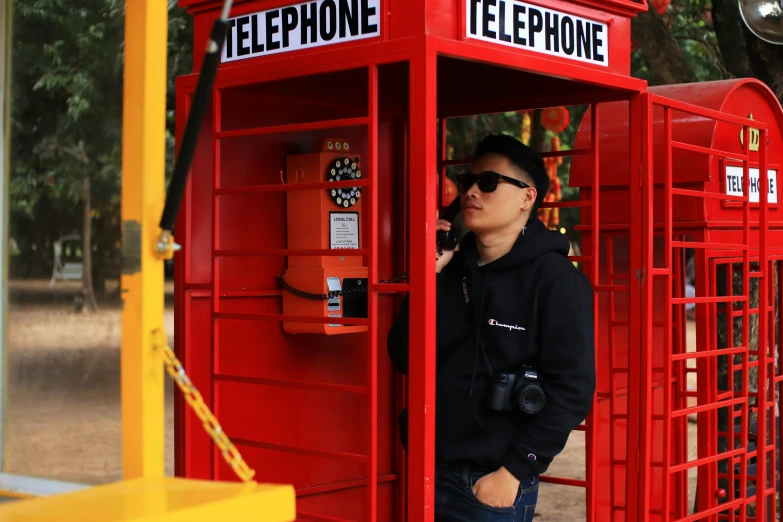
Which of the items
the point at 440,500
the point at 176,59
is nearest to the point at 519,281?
the point at 440,500

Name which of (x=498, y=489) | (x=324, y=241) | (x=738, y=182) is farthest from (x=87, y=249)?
(x=738, y=182)

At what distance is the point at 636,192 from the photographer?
3.99 meters

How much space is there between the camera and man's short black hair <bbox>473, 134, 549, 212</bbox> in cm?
386

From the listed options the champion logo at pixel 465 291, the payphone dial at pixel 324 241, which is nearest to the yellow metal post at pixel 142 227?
the champion logo at pixel 465 291

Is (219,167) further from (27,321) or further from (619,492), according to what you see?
(619,492)

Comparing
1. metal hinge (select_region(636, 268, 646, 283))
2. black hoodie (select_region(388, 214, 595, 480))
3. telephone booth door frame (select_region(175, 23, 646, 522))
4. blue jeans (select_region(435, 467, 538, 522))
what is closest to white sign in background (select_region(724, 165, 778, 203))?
telephone booth door frame (select_region(175, 23, 646, 522))

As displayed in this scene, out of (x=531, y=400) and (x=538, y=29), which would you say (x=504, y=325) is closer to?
(x=531, y=400)

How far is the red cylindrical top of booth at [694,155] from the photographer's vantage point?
511 centimetres

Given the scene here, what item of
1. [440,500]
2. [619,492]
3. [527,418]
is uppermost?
[527,418]

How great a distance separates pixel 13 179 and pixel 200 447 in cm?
159

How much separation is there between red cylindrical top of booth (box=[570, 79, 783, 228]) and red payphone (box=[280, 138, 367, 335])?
49.7 inches

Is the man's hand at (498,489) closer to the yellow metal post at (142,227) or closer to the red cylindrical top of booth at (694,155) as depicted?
the yellow metal post at (142,227)

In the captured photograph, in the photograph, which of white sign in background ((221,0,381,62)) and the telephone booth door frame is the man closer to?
the telephone booth door frame

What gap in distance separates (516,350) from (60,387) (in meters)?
1.54
